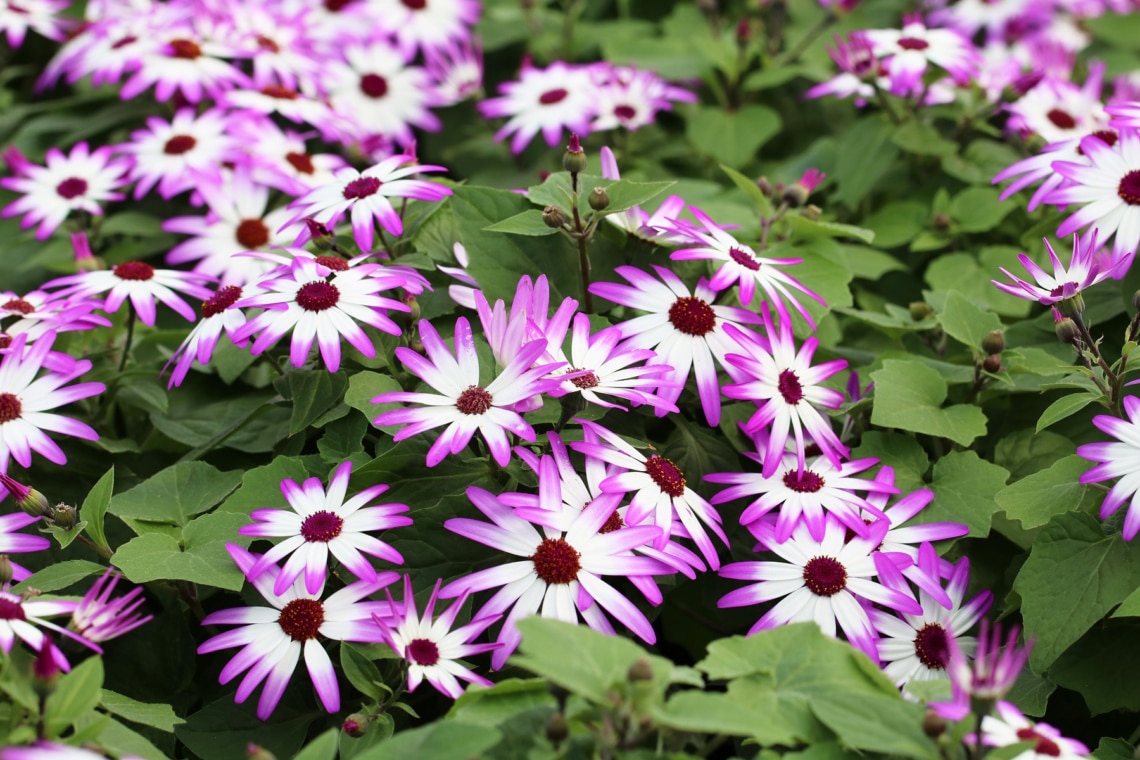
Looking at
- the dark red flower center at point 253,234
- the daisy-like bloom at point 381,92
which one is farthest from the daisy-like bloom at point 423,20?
the dark red flower center at point 253,234

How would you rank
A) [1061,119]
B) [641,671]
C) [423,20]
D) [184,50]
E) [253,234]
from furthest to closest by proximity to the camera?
[423,20], [184,50], [1061,119], [253,234], [641,671]

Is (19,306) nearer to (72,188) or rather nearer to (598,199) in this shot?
(72,188)

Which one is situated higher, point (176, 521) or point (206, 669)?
point (176, 521)

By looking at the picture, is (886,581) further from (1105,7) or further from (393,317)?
(1105,7)

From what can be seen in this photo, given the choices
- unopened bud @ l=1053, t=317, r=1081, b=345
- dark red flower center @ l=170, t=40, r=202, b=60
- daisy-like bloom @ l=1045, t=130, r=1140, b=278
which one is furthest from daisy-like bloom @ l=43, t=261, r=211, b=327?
daisy-like bloom @ l=1045, t=130, r=1140, b=278

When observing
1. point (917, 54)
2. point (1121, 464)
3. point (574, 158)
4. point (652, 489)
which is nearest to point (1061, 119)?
point (917, 54)

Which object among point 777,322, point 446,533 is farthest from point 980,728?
point 777,322

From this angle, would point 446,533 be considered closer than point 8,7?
Yes
